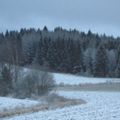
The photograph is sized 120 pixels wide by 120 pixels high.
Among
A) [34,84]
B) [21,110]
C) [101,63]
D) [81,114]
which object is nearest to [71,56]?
[101,63]

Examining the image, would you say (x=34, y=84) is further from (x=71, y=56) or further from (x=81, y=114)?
(x=71, y=56)

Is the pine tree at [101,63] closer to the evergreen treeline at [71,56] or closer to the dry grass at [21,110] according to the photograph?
the evergreen treeline at [71,56]

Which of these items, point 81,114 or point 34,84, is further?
point 34,84

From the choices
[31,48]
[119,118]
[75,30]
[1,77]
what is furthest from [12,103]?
[75,30]

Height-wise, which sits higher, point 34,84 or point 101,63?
point 101,63

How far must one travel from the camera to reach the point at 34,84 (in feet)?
161

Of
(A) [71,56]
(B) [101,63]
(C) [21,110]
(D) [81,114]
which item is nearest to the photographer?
(D) [81,114]

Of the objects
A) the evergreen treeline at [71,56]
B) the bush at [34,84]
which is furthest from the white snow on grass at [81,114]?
the evergreen treeline at [71,56]

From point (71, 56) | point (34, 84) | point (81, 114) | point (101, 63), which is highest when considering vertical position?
point (71, 56)

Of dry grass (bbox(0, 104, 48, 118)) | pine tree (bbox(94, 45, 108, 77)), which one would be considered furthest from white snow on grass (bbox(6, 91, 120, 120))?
pine tree (bbox(94, 45, 108, 77))

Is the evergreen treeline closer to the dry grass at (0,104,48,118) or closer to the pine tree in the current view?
the pine tree

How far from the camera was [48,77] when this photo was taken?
1997 inches

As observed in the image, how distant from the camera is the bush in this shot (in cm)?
4762

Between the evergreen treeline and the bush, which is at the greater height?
the evergreen treeline
